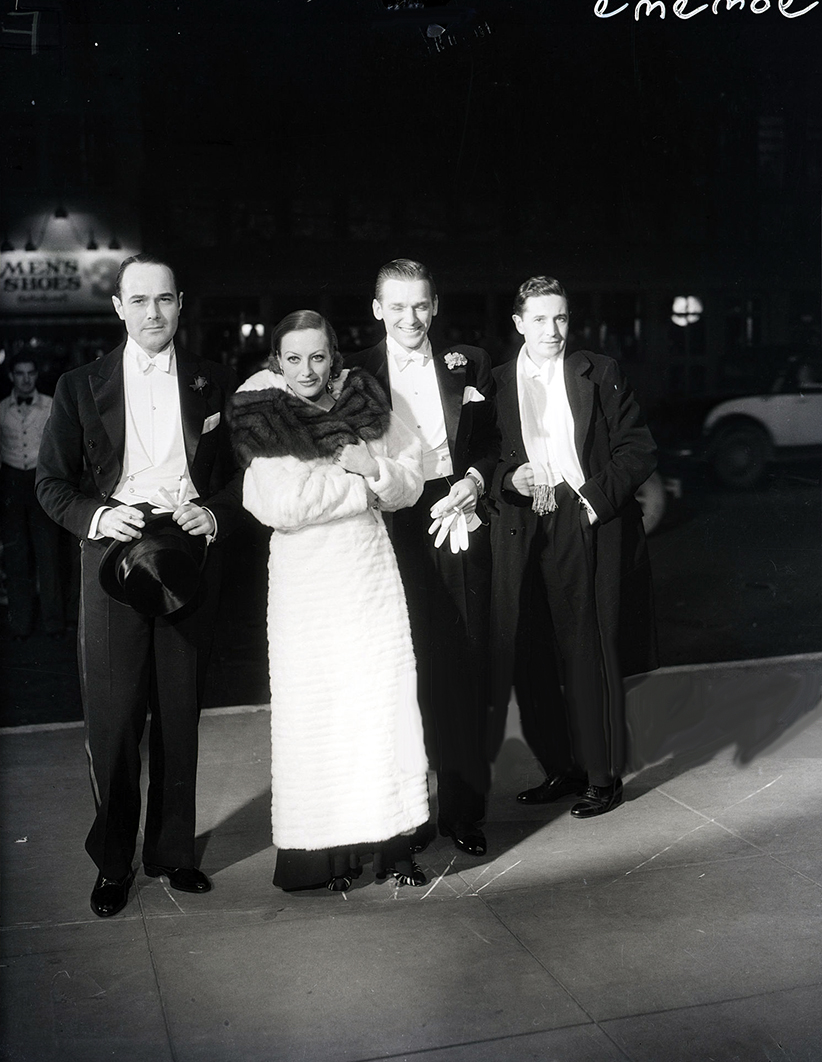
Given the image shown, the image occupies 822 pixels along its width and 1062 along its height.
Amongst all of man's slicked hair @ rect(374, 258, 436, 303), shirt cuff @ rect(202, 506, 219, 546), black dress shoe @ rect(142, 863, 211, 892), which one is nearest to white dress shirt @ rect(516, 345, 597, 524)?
man's slicked hair @ rect(374, 258, 436, 303)

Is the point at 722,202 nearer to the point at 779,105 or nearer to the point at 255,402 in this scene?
the point at 779,105

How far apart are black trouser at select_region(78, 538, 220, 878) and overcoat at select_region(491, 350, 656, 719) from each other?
3.97 feet

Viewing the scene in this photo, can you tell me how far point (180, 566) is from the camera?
3840 millimetres

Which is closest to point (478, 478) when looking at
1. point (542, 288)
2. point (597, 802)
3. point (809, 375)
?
point (542, 288)

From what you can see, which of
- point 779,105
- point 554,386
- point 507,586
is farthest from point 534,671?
point 779,105

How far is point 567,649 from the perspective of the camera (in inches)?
192

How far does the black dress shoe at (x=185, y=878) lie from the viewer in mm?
4148

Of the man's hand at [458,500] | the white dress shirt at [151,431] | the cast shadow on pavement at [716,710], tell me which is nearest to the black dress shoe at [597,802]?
the cast shadow on pavement at [716,710]

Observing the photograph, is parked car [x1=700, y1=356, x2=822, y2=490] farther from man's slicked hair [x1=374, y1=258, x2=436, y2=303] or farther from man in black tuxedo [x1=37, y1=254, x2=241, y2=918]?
man in black tuxedo [x1=37, y1=254, x2=241, y2=918]

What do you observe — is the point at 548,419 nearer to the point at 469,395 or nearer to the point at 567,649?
the point at 469,395

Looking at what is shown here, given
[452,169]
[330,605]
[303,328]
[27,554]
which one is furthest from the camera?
[452,169]

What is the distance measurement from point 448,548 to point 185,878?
1442 millimetres

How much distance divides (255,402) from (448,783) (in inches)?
61.8

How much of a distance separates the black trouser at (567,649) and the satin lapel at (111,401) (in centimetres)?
166
